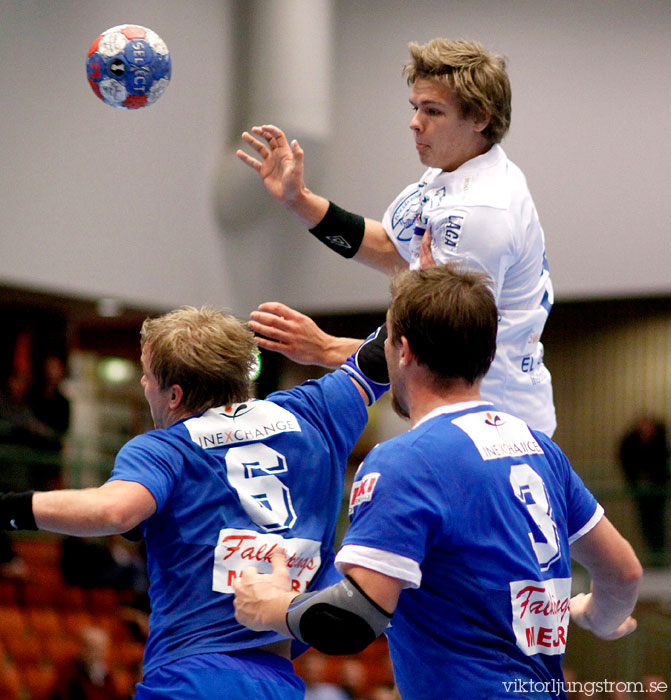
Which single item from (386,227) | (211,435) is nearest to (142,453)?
(211,435)

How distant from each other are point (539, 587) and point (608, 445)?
13393mm

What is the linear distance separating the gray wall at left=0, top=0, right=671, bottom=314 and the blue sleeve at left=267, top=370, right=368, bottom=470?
8.16m

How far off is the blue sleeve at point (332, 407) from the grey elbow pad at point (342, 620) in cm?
102

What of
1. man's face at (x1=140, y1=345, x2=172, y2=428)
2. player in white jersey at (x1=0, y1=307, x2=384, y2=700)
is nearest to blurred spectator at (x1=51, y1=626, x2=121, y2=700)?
player in white jersey at (x1=0, y1=307, x2=384, y2=700)

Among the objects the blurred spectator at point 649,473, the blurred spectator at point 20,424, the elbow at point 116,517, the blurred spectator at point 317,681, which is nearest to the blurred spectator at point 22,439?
the blurred spectator at point 20,424

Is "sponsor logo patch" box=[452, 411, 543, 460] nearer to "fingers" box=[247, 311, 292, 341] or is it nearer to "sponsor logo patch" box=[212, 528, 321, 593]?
"sponsor logo patch" box=[212, 528, 321, 593]

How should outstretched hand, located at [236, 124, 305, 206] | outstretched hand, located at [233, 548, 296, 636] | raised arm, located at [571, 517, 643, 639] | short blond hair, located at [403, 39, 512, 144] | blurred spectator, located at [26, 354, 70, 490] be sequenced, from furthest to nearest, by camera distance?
blurred spectator, located at [26, 354, 70, 490], outstretched hand, located at [236, 124, 305, 206], short blond hair, located at [403, 39, 512, 144], raised arm, located at [571, 517, 643, 639], outstretched hand, located at [233, 548, 296, 636]

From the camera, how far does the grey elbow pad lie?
93.7 inches

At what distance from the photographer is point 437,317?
2592 mm

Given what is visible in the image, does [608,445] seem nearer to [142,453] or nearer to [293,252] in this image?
[293,252]

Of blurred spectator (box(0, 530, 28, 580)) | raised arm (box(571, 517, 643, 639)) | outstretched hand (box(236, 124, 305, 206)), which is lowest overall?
blurred spectator (box(0, 530, 28, 580))

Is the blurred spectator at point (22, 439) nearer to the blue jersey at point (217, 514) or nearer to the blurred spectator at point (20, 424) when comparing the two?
the blurred spectator at point (20, 424)

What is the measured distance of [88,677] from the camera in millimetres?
8133

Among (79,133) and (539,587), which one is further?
(79,133)
